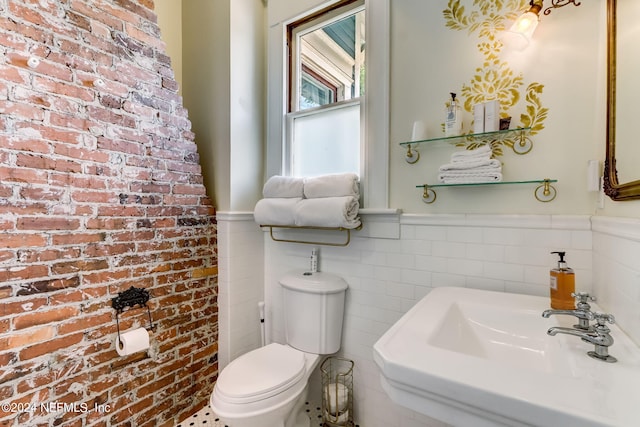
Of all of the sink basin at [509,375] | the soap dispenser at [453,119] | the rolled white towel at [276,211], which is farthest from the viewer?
the rolled white towel at [276,211]

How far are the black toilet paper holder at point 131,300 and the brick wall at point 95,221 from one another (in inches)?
1.1

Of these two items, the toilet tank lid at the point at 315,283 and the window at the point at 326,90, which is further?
the window at the point at 326,90

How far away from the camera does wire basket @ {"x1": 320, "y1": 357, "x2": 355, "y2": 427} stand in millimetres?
1603

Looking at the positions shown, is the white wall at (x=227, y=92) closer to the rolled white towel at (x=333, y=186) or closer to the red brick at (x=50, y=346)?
the rolled white towel at (x=333, y=186)

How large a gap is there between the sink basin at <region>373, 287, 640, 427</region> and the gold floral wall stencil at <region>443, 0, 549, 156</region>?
0.78 metres

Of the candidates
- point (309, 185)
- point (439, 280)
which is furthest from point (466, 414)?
point (309, 185)

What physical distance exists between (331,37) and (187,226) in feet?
5.04

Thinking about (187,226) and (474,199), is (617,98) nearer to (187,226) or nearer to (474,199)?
(474,199)

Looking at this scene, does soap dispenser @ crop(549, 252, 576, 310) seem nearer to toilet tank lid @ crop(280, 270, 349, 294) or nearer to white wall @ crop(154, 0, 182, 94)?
toilet tank lid @ crop(280, 270, 349, 294)

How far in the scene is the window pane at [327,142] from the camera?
1.77m

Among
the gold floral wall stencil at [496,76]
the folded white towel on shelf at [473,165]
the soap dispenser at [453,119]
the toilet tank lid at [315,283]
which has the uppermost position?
the gold floral wall stencil at [496,76]

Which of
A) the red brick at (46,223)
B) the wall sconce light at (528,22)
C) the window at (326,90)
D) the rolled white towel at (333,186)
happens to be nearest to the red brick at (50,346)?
the red brick at (46,223)

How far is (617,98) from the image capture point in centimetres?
93

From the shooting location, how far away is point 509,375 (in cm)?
60
